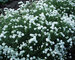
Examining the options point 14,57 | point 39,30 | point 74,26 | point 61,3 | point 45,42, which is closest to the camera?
point 14,57

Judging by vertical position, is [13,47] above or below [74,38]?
above

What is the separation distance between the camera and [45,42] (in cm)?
350

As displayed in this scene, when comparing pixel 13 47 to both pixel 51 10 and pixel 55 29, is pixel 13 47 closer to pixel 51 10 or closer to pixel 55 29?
pixel 55 29

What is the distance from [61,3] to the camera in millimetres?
4871

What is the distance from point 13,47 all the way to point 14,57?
252mm

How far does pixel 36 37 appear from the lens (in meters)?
3.56

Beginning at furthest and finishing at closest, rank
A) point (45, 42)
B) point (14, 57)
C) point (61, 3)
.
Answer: point (61, 3) → point (45, 42) → point (14, 57)

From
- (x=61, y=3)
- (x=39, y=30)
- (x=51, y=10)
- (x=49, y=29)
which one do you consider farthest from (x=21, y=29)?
(x=61, y=3)

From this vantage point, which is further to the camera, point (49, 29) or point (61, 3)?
point (61, 3)

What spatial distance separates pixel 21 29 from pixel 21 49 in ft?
1.62

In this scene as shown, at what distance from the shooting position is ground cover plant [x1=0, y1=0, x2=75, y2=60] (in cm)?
335

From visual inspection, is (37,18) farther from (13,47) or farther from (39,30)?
(13,47)

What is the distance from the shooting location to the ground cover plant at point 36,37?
3.35m

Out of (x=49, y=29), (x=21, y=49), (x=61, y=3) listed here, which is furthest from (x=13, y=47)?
(x=61, y=3)
